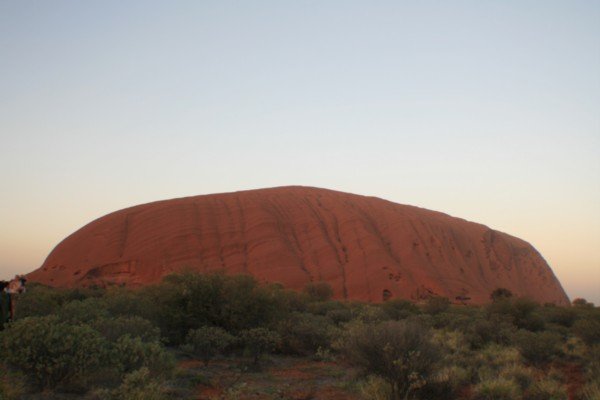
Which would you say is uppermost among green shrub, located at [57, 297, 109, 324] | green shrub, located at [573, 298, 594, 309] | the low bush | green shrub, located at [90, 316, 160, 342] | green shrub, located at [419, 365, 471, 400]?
green shrub, located at [57, 297, 109, 324]

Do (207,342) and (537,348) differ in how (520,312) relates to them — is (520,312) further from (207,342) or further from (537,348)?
(207,342)

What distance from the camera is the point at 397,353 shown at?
28.3 feet

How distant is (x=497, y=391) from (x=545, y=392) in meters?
0.85

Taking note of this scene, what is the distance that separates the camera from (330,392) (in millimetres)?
10008

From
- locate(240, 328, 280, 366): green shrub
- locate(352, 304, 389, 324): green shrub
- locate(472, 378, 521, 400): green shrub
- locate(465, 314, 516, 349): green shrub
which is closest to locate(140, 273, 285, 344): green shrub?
locate(240, 328, 280, 366): green shrub

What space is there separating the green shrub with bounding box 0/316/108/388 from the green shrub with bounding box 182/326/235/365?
407cm

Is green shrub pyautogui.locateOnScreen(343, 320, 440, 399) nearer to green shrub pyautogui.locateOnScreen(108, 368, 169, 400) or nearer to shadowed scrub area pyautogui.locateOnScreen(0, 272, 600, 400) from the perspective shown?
shadowed scrub area pyautogui.locateOnScreen(0, 272, 600, 400)

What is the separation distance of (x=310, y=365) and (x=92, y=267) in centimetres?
3560

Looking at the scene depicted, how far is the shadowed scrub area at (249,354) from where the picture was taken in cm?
822

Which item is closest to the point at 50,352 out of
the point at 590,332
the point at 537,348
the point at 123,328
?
the point at 123,328

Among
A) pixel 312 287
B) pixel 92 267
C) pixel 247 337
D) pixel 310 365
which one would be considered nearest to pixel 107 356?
pixel 247 337

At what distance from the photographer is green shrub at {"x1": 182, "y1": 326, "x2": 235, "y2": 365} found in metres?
12.5

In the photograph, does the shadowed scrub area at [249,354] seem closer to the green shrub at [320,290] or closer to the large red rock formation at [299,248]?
the green shrub at [320,290]

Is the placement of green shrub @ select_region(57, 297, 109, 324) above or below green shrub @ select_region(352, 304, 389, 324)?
above
